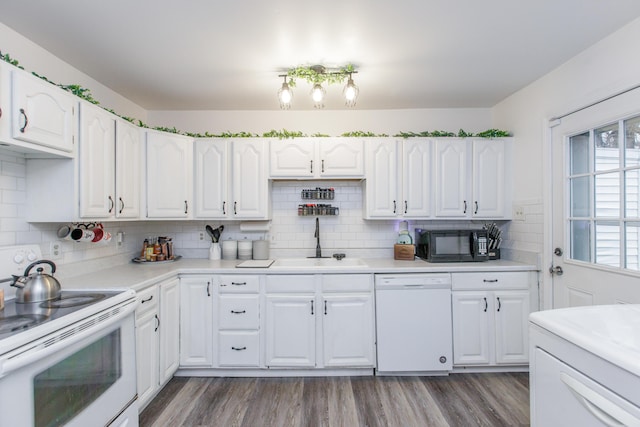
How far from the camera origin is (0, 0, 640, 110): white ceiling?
1.70 meters

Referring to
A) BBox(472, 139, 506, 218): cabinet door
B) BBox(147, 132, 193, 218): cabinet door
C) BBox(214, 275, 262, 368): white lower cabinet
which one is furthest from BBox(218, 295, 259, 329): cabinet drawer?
BBox(472, 139, 506, 218): cabinet door

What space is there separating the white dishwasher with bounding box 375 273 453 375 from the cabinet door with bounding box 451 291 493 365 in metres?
0.08

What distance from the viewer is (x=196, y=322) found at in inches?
102

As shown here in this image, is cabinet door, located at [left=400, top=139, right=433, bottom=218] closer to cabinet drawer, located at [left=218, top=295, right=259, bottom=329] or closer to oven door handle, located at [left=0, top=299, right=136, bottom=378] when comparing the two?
cabinet drawer, located at [left=218, top=295, right=259, bottom=329]

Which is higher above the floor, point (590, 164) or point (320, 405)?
point (590, 164)

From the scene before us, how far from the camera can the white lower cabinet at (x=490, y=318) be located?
2590mm

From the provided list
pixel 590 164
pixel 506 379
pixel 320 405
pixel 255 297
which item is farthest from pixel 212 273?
pixel 590 164

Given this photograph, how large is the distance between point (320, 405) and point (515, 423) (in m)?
1.31

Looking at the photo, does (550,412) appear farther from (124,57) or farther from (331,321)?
(124,57)

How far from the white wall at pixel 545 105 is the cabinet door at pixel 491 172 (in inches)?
5.0

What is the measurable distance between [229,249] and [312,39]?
2.11 metres

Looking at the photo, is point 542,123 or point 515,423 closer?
point 515,423

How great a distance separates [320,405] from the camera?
86.7 inches

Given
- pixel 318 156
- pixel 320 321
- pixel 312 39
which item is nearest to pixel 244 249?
pixel 320 321
